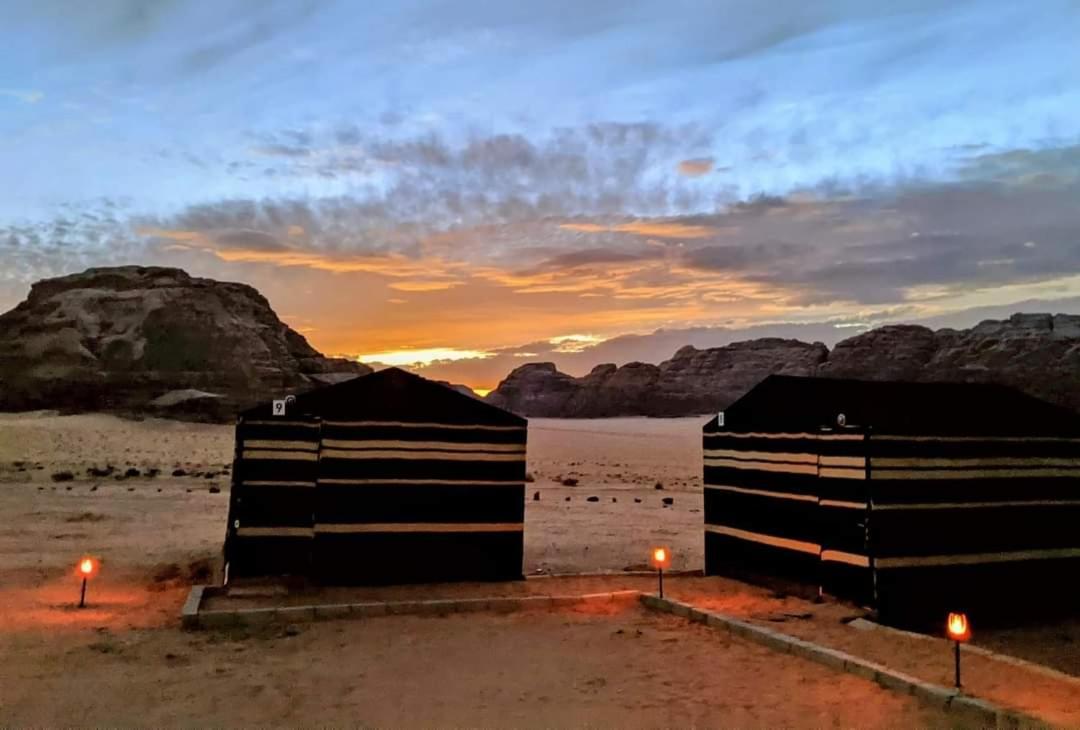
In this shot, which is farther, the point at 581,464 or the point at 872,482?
the point at 581,464

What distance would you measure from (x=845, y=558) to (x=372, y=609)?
6194 millimetres

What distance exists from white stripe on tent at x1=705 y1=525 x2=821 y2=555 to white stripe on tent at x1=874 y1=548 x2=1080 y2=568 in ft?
3.58

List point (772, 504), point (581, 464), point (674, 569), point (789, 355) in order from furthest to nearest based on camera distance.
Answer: point (789, 355) → point (581, 464) → point (674, 569) → point (772, 504)

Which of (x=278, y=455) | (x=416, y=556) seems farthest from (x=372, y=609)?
(x=278, y=455)

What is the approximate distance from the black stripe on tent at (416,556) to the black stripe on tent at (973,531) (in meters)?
5.36

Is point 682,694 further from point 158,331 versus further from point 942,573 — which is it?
point 158,331

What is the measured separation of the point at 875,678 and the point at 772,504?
454 centimetres

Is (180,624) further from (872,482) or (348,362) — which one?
(348,362)

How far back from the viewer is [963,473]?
10.8 meters

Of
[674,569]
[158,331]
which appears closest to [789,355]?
[158,331]

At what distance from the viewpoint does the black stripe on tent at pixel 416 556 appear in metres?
11.7

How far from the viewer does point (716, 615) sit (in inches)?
388

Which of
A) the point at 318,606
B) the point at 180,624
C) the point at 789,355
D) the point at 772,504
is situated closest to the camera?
the point at 180,624

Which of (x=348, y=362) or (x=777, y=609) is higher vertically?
(x=348, y=362)
